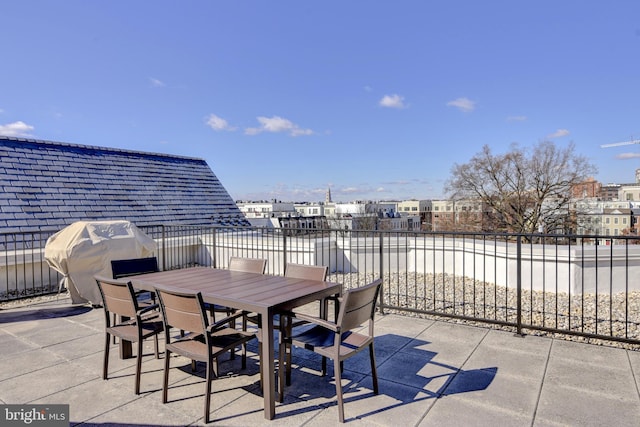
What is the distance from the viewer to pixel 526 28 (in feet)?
35.0

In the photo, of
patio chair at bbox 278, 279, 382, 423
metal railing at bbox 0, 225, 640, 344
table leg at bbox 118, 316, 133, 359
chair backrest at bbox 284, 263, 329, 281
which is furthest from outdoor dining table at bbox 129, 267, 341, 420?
metal railing at bbox 0, 225, 640, 344

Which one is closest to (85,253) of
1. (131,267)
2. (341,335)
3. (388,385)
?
(131,267)

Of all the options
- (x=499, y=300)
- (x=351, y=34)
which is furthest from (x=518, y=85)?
(x=499, y=300)

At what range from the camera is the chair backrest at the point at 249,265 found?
370cm

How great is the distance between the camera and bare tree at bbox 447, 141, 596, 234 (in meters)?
22.3

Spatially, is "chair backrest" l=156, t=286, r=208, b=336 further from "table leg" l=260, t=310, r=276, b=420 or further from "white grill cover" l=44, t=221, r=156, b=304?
"white grill cover" l=44, t=221, r=156, b=304

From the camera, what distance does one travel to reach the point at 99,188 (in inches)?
422

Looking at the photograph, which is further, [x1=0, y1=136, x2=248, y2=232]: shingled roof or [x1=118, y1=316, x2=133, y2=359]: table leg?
[x1=0, y1=136, x2=248, y2=232]: shingled roof

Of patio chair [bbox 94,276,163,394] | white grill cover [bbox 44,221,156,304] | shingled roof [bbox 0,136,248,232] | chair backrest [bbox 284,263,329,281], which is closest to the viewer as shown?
patio chair [bbox 94,276,163,394]

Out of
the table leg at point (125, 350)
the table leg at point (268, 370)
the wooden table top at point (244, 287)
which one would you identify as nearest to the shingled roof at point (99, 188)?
the table leg at point (125, 350)

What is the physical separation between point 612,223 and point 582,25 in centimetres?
5809

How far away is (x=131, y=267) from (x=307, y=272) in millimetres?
1954

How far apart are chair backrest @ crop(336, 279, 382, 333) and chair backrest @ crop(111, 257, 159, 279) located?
2550 mm

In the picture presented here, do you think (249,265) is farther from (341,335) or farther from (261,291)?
(341,335)
